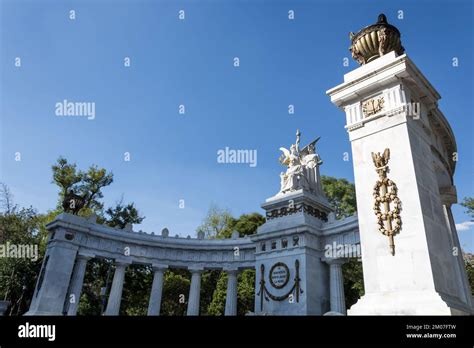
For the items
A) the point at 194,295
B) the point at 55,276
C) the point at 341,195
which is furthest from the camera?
the point at 341,195

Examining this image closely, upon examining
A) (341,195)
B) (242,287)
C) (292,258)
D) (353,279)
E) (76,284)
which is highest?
(341,195)

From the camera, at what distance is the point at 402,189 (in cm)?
1055

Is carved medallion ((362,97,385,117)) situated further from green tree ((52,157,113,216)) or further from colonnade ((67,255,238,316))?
green tree ((52,157,113,216))

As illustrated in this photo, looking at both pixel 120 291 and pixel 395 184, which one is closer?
pixel 395 184

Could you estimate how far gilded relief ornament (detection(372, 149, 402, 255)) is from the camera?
10.4 meters

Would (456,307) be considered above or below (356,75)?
below

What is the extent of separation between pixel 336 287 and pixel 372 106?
16.6 metres

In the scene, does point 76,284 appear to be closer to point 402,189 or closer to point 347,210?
point 402,189

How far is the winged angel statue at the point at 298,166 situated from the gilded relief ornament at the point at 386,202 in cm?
1506

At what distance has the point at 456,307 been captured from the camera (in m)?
9.06

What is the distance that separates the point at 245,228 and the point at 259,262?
25.5 metres

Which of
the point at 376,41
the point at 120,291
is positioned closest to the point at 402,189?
the point at 376,41
